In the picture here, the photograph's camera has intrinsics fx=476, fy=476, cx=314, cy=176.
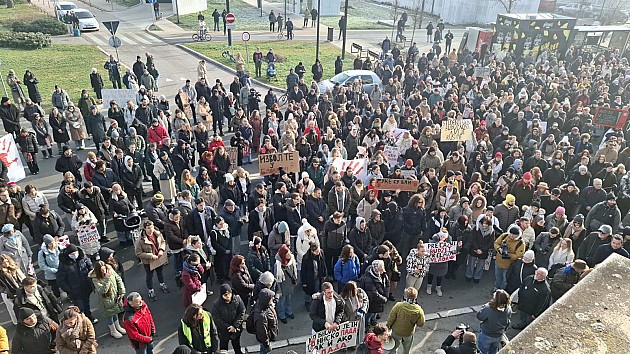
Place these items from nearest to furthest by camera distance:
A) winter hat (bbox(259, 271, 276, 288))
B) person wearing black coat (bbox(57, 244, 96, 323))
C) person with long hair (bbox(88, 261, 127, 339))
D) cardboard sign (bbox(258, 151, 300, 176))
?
winter hat (bbox(259, 271, 276, 288)) → person with long hair (bbox(88, 261, 127, 339)) → person wearing black coat (bbox(57, 244, 96, 323)) → cardboard sign (bbox(258, 151, 300, 176))

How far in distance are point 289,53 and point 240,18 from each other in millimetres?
13846

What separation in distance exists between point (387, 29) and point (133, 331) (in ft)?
134

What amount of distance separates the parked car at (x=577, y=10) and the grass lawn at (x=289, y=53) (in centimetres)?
4067

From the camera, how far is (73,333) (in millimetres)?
6516

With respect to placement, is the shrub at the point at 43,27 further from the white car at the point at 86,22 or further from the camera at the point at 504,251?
the camera at the point at 504,251

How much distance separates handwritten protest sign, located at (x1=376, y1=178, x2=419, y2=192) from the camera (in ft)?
35.3

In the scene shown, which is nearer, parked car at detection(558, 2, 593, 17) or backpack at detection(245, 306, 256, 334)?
backpack at detection(245, 306, 256, 334)

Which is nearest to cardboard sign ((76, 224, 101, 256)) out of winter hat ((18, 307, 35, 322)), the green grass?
winter hat ((18, 307, 35, 322))

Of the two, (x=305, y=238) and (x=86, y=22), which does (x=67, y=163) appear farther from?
(x=86, y=22)

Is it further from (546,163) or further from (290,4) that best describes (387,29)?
(546,163)

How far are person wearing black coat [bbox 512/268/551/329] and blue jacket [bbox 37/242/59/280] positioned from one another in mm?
8092

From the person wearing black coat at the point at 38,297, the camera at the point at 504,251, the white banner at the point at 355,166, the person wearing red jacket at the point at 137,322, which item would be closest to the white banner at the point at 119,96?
the white banner at the point at 355,166

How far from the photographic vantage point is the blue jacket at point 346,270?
8.41m

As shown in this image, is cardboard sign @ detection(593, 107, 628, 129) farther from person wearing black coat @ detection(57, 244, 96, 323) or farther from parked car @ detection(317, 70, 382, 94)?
person wearing black coat @ detection(57, 244, 96, 323)
